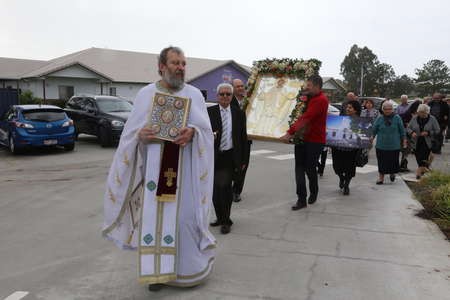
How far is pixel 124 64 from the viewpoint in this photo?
3909 centimetres

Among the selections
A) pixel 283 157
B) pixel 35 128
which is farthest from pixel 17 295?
pixel 35 128

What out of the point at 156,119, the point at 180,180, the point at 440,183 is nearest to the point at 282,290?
the point at 180,180

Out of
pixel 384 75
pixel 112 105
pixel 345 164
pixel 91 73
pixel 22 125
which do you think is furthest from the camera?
pixel 384 75

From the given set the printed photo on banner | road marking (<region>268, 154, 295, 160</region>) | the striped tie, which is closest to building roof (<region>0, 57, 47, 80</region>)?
road marking (<region>268, 154, 295, 160</region>)

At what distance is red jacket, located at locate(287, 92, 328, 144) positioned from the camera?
633 cm

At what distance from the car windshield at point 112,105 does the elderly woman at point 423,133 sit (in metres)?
10.2

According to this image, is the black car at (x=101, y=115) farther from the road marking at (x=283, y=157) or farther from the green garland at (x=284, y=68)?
the green garland at (x=284, y=68)

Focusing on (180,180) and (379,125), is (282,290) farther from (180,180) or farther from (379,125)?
(379,125)

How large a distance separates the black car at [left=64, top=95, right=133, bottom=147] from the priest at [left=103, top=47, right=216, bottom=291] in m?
10.6

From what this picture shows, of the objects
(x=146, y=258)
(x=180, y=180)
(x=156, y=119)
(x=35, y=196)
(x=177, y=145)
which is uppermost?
(x=156, y=119)

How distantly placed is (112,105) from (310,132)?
426 inches

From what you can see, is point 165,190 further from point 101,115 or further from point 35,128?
point 101,115

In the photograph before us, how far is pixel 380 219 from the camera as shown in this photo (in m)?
6.15

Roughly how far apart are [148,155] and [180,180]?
346 millimetres
